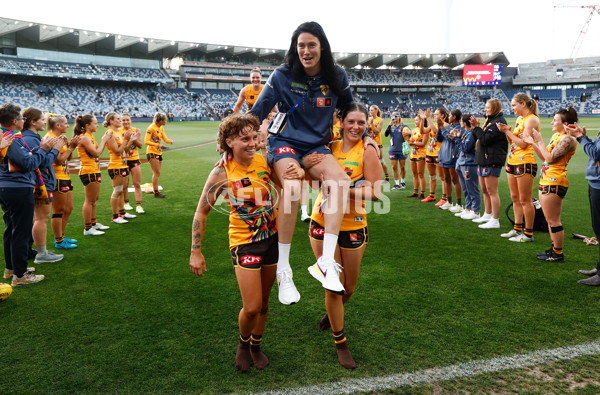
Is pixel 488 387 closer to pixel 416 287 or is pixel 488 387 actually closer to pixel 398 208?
pixel 416 287

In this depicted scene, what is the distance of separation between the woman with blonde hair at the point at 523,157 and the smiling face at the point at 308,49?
14.3 ft

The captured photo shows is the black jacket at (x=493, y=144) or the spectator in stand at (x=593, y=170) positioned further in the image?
the black jacket at (x=493, y=144)

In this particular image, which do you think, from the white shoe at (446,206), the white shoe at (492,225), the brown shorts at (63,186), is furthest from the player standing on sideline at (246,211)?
the white shoe at (446,206)

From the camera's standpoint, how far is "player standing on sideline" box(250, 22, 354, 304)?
304cm

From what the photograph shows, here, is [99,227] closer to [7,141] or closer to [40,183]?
[40,183]

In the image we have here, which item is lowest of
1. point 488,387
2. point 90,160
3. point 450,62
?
point 488,387

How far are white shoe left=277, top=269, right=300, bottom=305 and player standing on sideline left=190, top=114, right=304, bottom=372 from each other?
0.51ft

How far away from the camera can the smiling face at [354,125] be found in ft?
11.0

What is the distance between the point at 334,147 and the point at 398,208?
6286mm

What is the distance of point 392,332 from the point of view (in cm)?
374

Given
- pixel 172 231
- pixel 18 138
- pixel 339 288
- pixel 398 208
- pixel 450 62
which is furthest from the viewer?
pixel 450 62

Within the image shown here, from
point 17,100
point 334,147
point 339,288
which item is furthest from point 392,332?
point 17,100

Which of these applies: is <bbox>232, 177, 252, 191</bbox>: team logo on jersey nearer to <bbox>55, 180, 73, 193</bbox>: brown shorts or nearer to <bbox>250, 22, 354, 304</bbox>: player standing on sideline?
<bbox>250, 22, 354, 304</bbox>: player standing on sideline

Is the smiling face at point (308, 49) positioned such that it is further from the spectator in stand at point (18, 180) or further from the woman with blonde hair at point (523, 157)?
the woman with blonde hair at point (523, 157)
